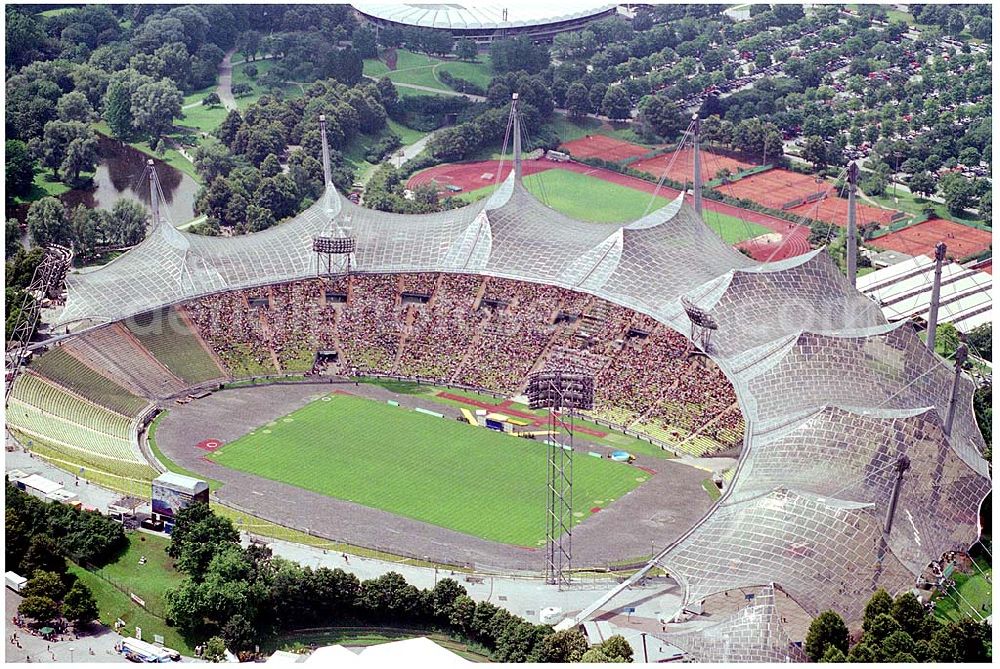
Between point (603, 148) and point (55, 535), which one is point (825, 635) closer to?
point (55, 535)

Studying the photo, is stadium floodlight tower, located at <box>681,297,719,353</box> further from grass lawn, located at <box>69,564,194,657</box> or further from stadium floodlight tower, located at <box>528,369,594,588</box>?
grass lawn, located at <box>69,564,194,657</box>

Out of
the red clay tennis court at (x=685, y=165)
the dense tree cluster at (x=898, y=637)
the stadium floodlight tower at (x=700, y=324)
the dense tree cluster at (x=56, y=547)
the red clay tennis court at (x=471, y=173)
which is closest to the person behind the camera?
the dense tree cluster at (x=898, y=637)

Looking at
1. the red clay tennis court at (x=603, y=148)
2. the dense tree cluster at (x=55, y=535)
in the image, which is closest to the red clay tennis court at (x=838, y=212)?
the red clay tennis court at (x=603, y=148)

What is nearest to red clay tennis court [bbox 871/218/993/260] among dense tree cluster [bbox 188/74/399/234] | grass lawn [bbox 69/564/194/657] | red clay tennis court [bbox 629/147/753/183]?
red clay tennis court [bbox 629/147/753/183]

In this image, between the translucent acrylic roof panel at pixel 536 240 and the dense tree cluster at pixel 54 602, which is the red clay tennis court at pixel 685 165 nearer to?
the translucent acrylic roof panel at pixel 536 240

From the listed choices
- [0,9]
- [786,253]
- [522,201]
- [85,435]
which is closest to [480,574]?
[85,435]

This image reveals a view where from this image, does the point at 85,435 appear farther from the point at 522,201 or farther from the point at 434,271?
the point at 522,201
